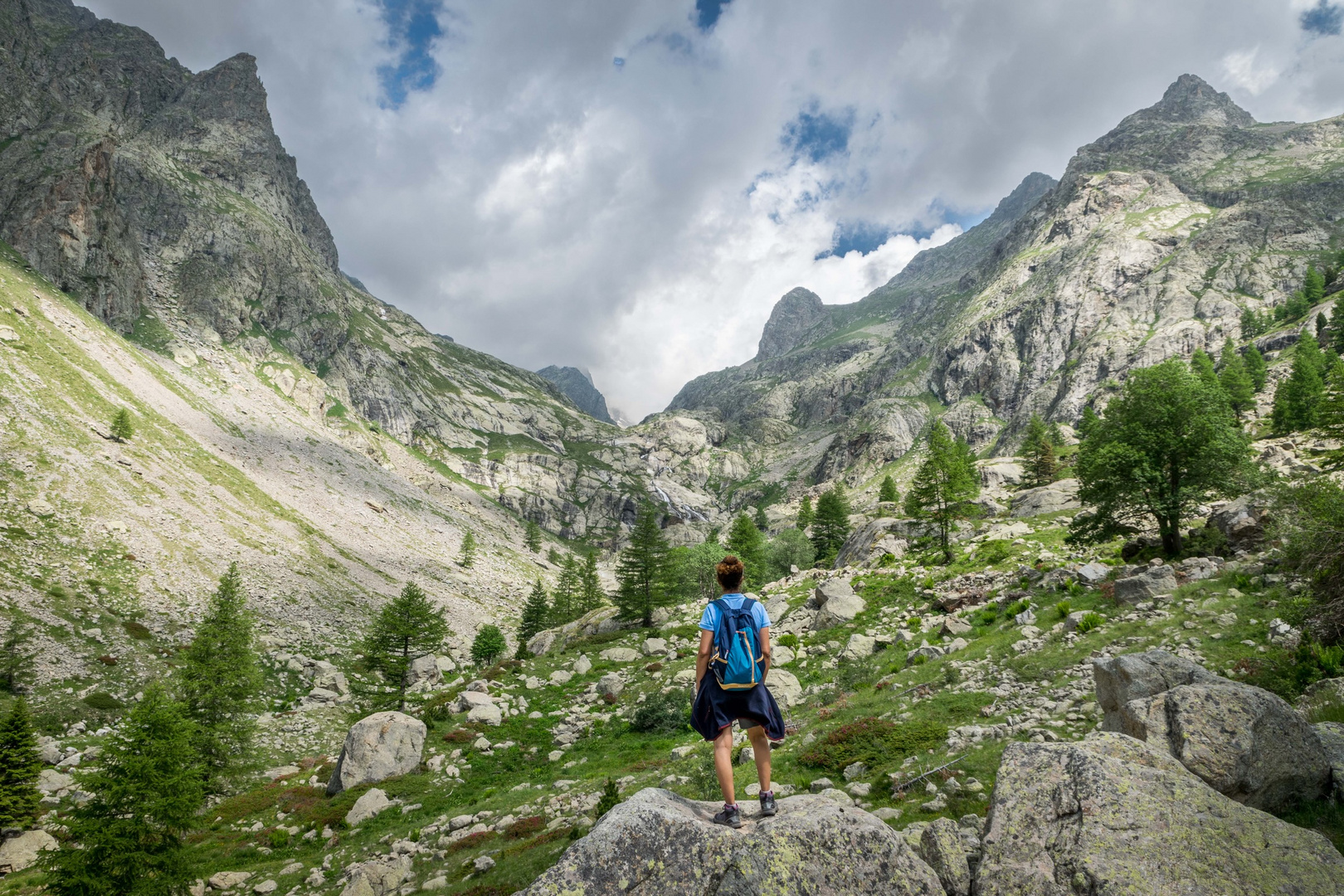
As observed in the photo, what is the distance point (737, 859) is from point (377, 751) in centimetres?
2374

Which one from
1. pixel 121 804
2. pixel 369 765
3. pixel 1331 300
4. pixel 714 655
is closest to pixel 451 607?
pixel 369 765

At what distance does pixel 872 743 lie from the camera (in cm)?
1469

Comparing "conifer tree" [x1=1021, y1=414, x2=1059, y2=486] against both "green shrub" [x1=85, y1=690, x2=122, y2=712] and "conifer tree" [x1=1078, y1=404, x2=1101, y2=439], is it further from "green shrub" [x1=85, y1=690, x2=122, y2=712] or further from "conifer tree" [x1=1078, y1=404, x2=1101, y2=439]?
"green shrub" [x1=85, y1=690, x2=122, y2=712]

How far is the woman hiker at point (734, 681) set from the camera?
7426 mm

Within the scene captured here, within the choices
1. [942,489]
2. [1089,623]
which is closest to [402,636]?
[1089,623]

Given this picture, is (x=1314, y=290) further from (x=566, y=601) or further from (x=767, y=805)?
(x=767, y=805)

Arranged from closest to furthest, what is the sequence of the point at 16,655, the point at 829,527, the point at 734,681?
the point at 734,681, the point at 16,655, the point at 829,527

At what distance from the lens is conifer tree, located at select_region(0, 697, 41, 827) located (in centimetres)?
1914

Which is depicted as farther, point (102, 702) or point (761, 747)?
point (102, 702)

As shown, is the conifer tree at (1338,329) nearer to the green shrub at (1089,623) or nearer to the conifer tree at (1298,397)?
the conifer tree at (1298,397)

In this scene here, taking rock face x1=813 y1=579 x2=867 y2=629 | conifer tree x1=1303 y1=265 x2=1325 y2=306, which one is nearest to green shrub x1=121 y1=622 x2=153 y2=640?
rock face x1=813 y1=579 x2=867 y2=629

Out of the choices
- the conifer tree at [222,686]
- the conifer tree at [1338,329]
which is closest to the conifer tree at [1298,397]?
the conifer tree at [1338,329]

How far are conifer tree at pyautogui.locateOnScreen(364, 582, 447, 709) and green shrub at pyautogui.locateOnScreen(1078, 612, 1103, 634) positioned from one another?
38298 mm

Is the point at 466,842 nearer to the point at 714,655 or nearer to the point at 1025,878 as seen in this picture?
the point at 714,655
